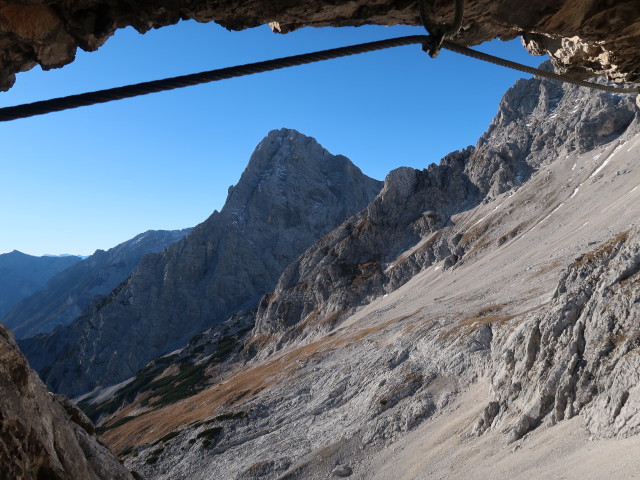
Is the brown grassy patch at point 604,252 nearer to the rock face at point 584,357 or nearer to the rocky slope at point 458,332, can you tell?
the rock face at point 584,357

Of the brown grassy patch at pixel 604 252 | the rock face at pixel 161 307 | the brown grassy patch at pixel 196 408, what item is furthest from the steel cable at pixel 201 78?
the rock face at pixel 161 307

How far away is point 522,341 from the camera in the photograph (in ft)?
107

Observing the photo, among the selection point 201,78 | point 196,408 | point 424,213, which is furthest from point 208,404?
point 424,213

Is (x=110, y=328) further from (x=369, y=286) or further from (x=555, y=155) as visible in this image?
(x=555, y=155)

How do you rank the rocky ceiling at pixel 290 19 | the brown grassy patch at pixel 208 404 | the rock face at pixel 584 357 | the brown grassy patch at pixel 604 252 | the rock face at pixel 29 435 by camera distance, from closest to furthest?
the rocky ceiling at pixel 290 19, the rock face at pixel 29 435, the rock face at pixel 584 357, the brown grassy patch at pixel 604 252, the brown grassy patch at pixel 208 404

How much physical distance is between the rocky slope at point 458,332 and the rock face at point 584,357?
0.11m

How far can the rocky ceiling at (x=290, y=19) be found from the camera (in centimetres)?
558

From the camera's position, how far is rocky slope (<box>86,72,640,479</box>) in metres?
27.6

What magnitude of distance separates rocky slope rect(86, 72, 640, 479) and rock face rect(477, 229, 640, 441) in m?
0.11

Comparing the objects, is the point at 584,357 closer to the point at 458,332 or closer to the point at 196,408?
the point at 458,332

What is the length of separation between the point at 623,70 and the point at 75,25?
9.71m

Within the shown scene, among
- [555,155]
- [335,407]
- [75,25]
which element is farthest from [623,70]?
[555,155]

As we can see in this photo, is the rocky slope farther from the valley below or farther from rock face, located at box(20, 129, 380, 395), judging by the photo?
rock face, located at box(20, 129, 380, 395)

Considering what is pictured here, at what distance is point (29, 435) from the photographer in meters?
8.29
